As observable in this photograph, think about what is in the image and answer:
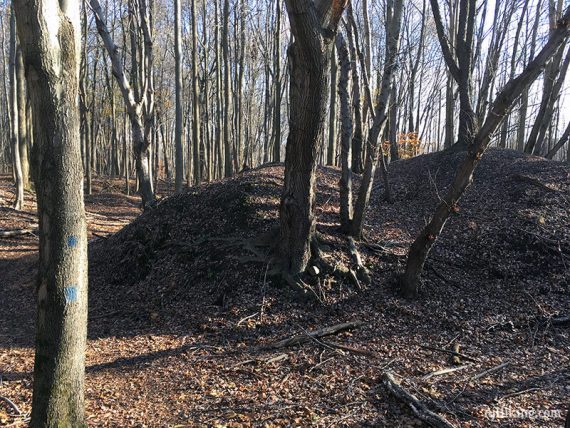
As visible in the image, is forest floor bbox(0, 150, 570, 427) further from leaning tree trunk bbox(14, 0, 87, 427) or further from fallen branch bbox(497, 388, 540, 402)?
leaning tree trunk bbox(14, 0, 87, 427)

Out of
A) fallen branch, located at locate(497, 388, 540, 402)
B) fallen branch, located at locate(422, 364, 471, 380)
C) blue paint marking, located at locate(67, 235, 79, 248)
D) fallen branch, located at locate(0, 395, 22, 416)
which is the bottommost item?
fallen branch, located at locate(0, 395, 22, 416)

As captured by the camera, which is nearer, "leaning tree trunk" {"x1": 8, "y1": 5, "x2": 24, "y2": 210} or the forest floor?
the forest floor

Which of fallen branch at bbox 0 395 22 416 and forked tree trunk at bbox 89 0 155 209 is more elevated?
forked tree trunk at bbox 89 0 155 209

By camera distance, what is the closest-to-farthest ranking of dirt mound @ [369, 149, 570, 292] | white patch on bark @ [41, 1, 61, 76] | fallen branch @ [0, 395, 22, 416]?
white patch on bark @ [41, 1, 61, 76], fallen branch @ [0, 395, 22, 416], dirt mound @ [369, 149, 570, 292]

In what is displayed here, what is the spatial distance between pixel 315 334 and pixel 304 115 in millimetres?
2994

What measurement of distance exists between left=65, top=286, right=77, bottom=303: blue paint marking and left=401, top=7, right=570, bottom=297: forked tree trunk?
186 inches

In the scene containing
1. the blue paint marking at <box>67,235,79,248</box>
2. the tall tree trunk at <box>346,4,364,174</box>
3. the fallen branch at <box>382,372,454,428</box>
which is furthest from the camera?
the tall tree trunk at <box>346,4,364,174</box>

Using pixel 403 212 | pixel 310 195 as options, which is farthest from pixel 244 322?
pixel 403 212

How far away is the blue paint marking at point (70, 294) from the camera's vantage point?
2.88 meters

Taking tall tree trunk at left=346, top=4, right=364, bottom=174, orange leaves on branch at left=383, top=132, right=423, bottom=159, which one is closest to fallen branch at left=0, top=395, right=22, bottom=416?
tall tree trunk at left=346, top=4, right=364, bottom=174

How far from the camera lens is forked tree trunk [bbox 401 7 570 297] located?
4.98 meters

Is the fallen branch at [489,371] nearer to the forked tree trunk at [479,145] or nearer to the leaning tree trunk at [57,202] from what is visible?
the forked tree trunk at [479,145]

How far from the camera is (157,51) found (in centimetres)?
2553

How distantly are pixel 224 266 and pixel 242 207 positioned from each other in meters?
1.52
